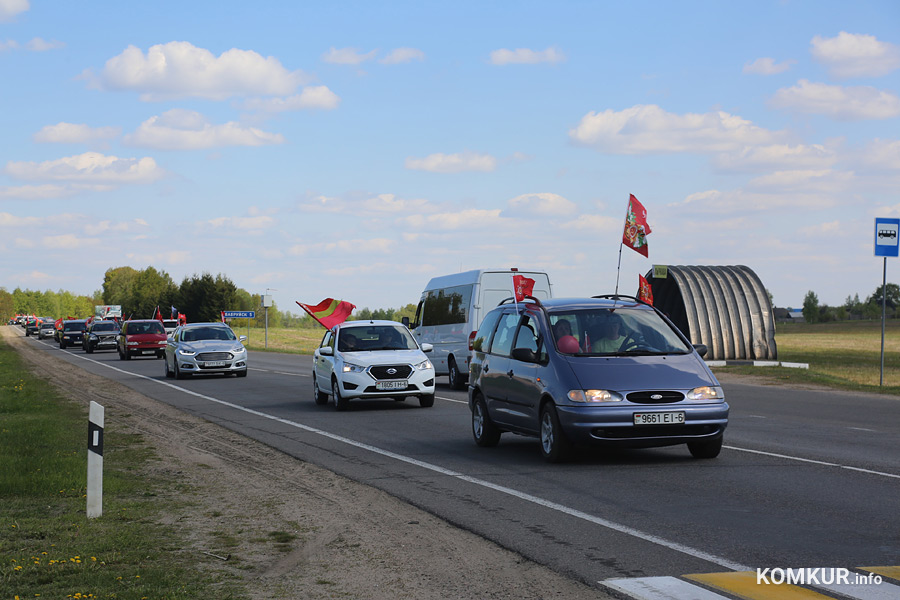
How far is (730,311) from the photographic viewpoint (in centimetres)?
3841

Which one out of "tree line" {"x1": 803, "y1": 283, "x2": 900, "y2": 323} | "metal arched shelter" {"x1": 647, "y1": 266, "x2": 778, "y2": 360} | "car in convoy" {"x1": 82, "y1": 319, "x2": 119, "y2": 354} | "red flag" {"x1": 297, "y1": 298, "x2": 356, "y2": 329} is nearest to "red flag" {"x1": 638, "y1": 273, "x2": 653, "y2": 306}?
"metal arched shelter" {"x1": 647, "y1": 266, "x2": 778, "y2": 360}

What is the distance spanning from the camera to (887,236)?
2420 cm

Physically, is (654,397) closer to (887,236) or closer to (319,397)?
(319,397)

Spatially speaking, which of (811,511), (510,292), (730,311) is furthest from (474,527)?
(730,311)

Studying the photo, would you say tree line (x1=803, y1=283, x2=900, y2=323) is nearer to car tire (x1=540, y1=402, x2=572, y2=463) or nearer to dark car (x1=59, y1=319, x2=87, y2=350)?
dark car (x1=59, y1=319, x2=87, y2=350)

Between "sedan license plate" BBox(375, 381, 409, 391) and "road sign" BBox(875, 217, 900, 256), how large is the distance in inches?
465

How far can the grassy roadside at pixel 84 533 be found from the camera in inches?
237

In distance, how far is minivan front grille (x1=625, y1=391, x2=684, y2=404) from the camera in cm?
1091

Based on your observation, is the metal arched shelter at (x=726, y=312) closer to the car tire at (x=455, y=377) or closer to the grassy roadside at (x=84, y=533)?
the car tire at (x=455, y=377)

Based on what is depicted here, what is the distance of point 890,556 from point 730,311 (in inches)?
1285

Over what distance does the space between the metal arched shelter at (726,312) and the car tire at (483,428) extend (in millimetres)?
24346

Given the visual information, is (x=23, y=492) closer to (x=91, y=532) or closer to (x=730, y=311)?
(x=91, y=532)

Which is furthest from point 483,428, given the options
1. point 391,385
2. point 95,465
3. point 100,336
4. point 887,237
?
point 100,336

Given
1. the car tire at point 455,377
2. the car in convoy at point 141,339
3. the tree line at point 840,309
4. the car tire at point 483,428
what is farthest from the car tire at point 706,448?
the tree line at point 840,309
